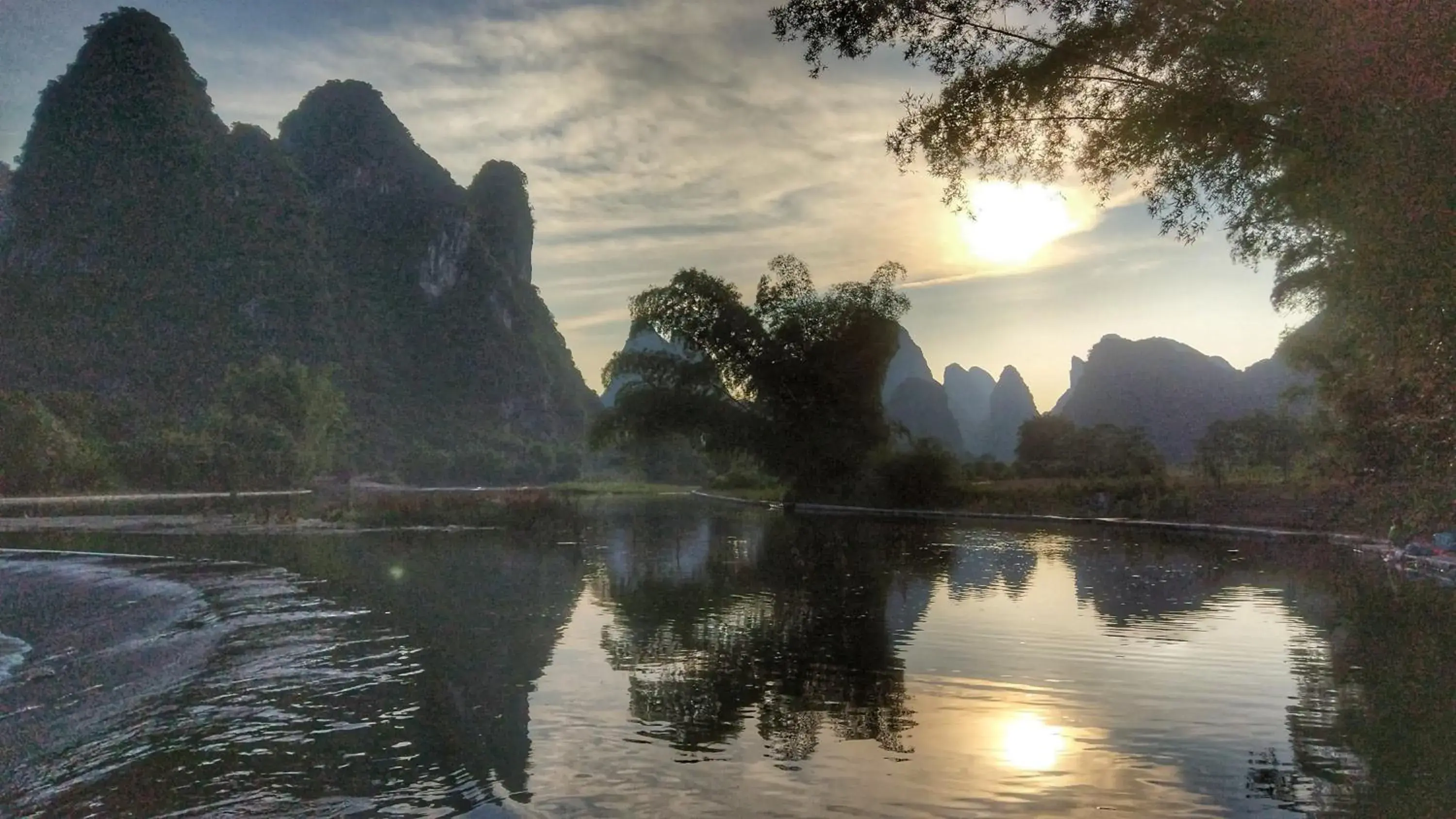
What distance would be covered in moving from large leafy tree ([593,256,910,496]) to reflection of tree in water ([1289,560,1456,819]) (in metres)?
33.8

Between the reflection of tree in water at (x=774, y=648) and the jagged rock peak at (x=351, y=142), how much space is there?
146 m

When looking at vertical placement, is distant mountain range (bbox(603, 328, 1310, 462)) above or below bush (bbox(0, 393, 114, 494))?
above

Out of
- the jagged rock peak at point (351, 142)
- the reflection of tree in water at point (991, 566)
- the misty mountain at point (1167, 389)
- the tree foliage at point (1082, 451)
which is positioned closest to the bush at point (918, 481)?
the tree foliage at point (1082, 451)

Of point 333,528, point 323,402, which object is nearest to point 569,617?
point 333,528

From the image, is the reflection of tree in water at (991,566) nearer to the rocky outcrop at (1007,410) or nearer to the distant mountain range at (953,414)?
the distant mountain range at (953,414)

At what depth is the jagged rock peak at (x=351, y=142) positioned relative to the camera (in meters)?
150

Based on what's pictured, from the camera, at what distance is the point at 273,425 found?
70312 mm

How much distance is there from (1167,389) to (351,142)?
4997 inches

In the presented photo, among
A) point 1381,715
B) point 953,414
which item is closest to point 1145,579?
point 1381,715

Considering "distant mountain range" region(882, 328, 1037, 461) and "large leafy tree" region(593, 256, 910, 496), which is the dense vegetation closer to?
"large leafy tree" region(593, 256, 910, 496)

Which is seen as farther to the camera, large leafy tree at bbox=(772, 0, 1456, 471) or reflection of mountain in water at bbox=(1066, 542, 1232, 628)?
reflection of mountain in water at bbox=(1066, 542, 1232, 628)

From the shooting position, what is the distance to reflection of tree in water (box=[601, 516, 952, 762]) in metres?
7.75

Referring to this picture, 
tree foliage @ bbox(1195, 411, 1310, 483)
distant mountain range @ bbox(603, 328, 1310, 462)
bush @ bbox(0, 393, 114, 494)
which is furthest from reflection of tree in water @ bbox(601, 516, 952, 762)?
distant mountain range @ bbox(603, 328, 1310, 462)

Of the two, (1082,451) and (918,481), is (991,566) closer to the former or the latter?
(918,481)
